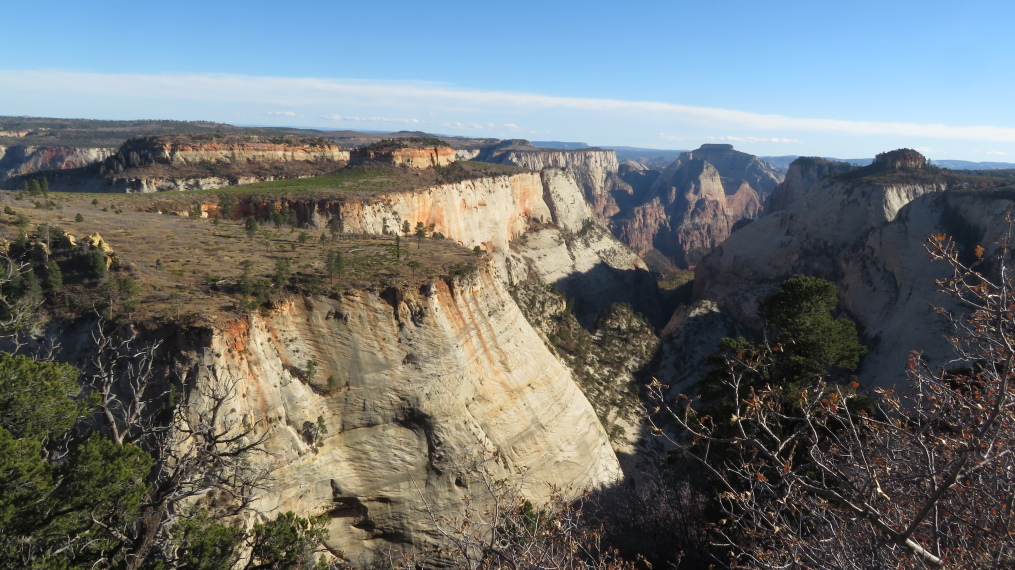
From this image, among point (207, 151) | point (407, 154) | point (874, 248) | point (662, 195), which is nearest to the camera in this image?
point (874, 248)

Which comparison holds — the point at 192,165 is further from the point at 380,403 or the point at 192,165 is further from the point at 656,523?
the point at 656,523

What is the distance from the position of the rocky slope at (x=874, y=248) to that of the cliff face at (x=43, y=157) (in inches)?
4392

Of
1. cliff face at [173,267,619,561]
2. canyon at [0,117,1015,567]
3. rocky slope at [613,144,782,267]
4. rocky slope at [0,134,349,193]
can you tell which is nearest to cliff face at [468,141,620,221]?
rocky slope at [613,144,782,267]

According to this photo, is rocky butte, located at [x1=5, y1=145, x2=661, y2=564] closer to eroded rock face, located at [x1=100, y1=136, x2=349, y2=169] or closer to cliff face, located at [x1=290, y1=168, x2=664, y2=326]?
cliff face, located at [x1=290, y1=168, x2=664, y2=326]

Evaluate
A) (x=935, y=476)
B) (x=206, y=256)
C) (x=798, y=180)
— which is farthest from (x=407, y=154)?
(x=798, y=180)

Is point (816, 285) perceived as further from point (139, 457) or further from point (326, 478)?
point (139, 457)

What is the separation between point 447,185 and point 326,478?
39469 millimetres

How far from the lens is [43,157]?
103 metres

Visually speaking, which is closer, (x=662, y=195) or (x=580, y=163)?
(x=580, y=163)

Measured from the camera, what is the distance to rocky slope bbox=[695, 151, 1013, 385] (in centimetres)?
4375

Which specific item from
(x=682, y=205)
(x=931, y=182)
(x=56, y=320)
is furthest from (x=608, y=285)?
(x=682, y=205)

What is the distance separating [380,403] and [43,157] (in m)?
120

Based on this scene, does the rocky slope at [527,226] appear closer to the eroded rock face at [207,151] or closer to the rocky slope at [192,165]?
the rocky slope at [192,165]

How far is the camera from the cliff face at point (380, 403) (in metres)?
19.0
